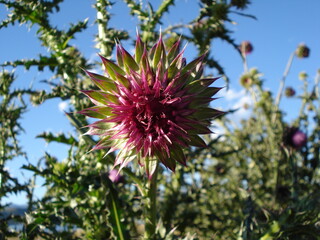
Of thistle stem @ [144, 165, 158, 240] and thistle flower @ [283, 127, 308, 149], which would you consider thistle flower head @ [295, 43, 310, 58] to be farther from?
thistle stem @ [144, 165, 158, 240]

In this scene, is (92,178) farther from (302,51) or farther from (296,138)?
(302,51)

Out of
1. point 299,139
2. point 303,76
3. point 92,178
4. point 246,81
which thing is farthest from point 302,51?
point 92,178

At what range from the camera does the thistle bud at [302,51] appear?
705cm

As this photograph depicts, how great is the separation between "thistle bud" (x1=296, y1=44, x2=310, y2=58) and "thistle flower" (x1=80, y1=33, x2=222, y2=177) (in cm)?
593

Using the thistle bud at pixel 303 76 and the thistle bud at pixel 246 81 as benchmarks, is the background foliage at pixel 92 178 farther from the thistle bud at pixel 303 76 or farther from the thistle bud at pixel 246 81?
the thistle bud at pixel 303 76

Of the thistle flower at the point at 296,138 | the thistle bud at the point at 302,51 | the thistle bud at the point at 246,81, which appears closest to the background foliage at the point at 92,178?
the thistle flower at the point at 296,138

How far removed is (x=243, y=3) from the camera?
3.70 m

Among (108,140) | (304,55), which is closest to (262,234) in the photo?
A: (108,140)

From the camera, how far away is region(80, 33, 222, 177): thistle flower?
180 centimetres

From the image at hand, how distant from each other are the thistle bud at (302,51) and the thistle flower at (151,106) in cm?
593

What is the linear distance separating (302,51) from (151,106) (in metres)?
6.23

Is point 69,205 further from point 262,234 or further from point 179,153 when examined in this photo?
point 262,234

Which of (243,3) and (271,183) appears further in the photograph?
(271,183)

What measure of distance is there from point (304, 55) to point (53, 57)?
19.6 feet
